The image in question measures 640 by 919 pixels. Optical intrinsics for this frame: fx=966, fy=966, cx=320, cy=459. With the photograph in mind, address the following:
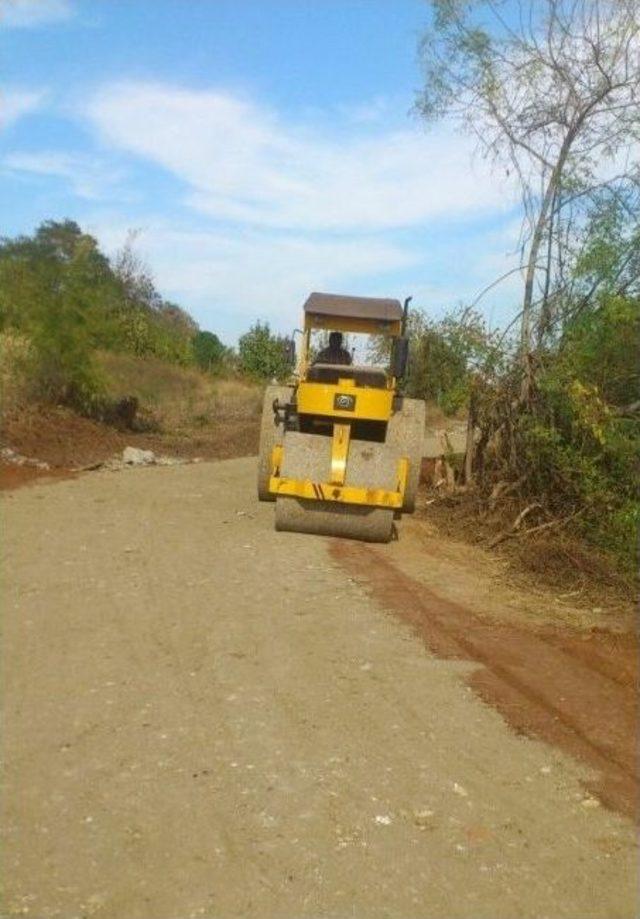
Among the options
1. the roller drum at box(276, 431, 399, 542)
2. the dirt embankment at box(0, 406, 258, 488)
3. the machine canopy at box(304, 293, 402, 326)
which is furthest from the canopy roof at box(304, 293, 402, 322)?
the dirt embankment at box(0, 406, 258, 488)

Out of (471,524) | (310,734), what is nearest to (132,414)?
(471,524)

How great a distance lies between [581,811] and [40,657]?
3.32m

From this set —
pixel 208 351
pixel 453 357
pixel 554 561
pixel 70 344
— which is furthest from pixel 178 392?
pixel 554 561

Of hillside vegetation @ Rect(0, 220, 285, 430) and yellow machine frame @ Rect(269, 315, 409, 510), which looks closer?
yellow machine frame @ Rect(269, 315, 409, 510)

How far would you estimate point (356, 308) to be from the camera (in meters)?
11.3

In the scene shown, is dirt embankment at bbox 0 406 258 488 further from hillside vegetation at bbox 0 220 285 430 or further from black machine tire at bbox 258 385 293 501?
black machine tire at bbox 258 385 293 501

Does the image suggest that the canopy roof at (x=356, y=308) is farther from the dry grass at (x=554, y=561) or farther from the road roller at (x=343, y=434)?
the dry grass at (x=554, y=561)

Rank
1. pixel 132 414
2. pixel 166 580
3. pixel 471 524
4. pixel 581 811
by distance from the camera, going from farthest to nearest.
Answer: pixel 132 414
pixel 471 524
pixel 166 580
pixel 581 811

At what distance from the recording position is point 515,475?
39.2 ft

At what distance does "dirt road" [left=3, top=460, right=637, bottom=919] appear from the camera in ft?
11.5

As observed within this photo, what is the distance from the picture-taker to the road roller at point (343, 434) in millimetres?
10031

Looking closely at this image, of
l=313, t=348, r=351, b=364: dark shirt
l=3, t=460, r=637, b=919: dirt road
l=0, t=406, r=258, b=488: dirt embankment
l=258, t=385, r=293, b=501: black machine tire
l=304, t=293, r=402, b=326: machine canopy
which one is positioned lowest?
l=3, t=460, r=637, b=919: dirt road

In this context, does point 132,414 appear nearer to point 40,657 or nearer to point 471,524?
point 471,524

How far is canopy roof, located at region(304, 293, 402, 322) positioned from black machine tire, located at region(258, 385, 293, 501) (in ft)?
3.40
